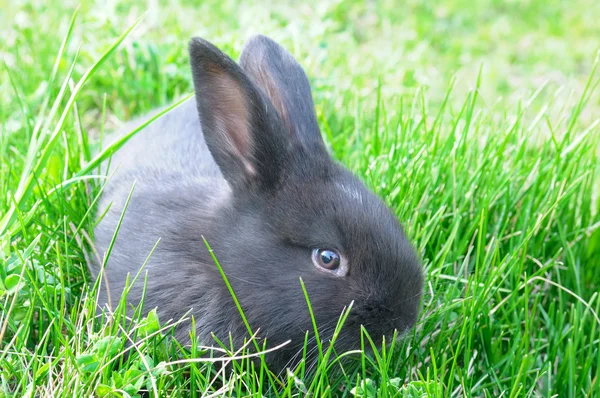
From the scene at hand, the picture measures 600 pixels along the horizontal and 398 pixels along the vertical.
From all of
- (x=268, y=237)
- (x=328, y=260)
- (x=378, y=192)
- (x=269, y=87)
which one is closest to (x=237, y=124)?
(x=269, y=87)

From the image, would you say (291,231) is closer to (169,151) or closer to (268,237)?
(268,237)

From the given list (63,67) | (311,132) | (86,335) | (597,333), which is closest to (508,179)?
(597,333)

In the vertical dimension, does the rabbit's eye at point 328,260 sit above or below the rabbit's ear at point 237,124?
below

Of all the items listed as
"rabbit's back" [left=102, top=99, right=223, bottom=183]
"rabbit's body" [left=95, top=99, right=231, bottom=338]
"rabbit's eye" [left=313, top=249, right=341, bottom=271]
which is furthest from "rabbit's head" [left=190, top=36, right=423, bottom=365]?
"rabbit's back" [left=102, top=99, right=223, bottom=183]

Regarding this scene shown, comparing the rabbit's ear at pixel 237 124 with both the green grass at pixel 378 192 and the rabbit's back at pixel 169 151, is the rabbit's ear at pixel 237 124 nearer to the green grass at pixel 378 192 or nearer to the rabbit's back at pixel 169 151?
the green grass at pixel 378 192

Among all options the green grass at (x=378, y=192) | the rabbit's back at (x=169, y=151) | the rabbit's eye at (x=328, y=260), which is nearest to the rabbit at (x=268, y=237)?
the rabbit's eye at (x=328, y=260)

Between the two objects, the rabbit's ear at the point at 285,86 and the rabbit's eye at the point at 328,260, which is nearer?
the rabbit's eye at the point at 328,260

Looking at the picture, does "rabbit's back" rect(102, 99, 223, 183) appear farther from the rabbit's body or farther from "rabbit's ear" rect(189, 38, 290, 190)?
"rabbit's ear" rect(189, 38, 290, 190)
